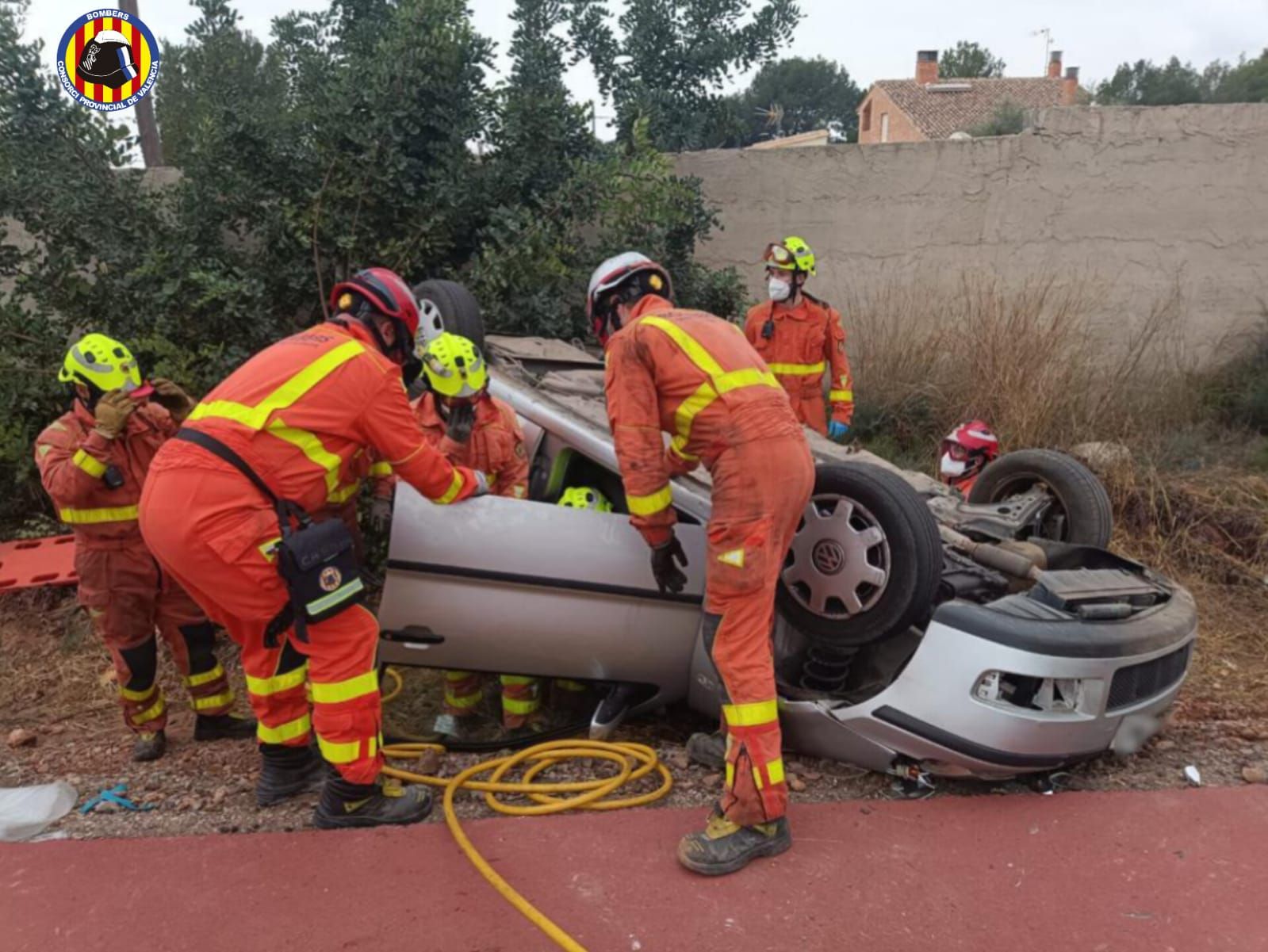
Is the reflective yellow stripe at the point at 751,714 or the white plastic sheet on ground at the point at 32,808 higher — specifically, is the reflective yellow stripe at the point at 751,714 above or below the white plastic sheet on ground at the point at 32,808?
above

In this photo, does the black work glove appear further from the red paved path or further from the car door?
the red paved path

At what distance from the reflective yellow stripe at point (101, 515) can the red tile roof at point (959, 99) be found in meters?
38.6

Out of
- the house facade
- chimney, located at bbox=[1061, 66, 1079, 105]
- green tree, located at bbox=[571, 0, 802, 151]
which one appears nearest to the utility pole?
green tree, located at bbox=[571, 0, 802, 151]

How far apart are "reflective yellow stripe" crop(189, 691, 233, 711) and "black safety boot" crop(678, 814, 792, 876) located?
2113 millimetres

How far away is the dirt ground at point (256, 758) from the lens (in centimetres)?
306

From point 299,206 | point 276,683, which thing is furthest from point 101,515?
point 299,206

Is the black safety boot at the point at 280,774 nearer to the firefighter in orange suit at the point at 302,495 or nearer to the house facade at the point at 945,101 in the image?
the firefighter in orange suit at the point at 302,495

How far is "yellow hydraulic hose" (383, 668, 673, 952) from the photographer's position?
9.72ft

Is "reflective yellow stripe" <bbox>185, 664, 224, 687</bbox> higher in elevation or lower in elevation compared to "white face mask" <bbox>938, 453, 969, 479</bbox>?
lower

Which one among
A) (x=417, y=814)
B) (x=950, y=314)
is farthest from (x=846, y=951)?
(x=950, y=314)

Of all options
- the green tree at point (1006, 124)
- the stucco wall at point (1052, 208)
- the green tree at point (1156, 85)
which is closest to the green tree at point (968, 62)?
the green tree at point (1156, 85)

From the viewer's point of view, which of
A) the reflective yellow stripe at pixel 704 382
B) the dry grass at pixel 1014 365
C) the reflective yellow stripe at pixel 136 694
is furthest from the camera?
the dry grass at pixel 1014 365

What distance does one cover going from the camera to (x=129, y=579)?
369cm

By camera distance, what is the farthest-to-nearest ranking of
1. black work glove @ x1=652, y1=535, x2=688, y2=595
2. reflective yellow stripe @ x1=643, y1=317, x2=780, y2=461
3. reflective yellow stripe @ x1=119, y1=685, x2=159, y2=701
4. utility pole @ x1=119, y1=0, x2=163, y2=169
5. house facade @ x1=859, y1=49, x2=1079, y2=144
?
house facade @ x1=859, y1=49, x2=1079, y2=144
utility pole @ x1=119, y1=0, x2=163, y2=169
reflective yellow stripe @ x1=119, y1=685, x2=159, y2=701
black work glove @ x1=652, y1=535, x2=688, y2=595
reflective yellow stripe @ x1=643, y1=317, x2=780, y2=461
